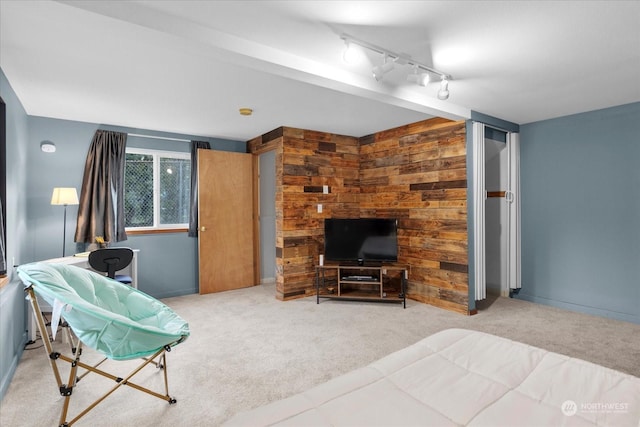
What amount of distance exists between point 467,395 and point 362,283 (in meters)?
3.37

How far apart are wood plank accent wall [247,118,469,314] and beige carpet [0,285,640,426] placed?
0.45m

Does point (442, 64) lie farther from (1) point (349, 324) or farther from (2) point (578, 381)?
(1) point (349, 324)

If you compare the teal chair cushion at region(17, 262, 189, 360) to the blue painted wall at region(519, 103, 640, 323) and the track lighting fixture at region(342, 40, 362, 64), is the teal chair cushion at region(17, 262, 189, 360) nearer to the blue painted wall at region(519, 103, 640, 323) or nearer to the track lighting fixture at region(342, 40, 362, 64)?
the track lighting fixture at region(342, 40, 362, 64)

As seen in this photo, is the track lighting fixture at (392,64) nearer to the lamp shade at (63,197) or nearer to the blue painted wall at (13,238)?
the blue painted wall at (13,238)

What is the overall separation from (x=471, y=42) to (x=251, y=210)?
397cm

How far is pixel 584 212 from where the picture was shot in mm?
4066

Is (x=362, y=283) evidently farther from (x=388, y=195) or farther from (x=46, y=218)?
(x=46, y=218)

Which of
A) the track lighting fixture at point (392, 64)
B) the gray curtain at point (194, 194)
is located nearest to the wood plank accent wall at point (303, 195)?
the gray curtain at point (194, 194)

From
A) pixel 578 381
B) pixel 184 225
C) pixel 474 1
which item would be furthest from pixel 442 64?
pixel 184 225

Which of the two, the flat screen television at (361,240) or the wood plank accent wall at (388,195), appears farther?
the flat screen television at (361,240)

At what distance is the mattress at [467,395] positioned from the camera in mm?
1060

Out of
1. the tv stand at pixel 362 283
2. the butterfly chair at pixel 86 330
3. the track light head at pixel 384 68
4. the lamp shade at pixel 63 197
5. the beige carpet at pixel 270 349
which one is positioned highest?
the track light head at pixel 384 68

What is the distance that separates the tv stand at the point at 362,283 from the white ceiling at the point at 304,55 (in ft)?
6.64

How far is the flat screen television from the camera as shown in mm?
4574
